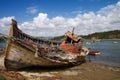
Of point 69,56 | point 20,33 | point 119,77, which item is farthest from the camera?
point 69,56

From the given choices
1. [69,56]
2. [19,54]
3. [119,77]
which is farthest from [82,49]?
[19,54]

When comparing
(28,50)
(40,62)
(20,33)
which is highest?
(20,33)

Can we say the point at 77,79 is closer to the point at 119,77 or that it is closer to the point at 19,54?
the point at 119,77

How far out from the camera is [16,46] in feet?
54.2

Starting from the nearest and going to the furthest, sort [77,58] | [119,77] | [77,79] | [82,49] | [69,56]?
[77,79]
[119,77]
[69,56]
[77,58]
[82,49]

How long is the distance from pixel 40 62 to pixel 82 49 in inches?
439

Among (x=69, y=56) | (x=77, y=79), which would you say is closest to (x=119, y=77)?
(x=77, y=79)

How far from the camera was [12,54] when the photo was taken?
16516mm

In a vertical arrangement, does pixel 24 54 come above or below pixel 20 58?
above

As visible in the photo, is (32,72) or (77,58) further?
(77,58)

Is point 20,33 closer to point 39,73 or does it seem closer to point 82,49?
point 39,73

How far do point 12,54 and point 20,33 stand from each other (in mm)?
2619

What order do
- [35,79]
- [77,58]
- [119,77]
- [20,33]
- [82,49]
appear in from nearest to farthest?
1. [35,79]
2. [119,77]
3. [20,33]
4. [77,58]
5. [82,49]

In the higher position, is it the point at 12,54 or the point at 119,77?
the point at 12,54
